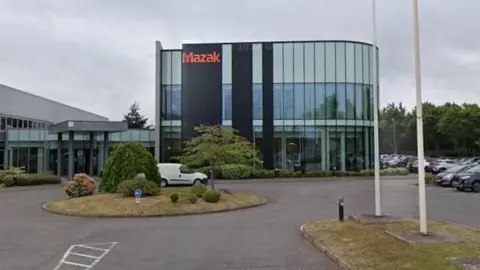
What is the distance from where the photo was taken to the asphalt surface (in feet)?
34.6

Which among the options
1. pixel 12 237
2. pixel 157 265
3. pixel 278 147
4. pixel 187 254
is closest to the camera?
pixel 157 265

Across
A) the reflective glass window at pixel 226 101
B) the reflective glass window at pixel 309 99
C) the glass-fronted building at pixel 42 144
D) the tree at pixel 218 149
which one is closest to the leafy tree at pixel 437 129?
the reflective glass window at pixel 309 99

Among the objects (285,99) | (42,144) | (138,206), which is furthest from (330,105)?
(138,206)

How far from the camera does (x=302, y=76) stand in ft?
160

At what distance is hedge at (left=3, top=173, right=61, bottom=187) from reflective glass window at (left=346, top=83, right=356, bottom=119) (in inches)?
1069

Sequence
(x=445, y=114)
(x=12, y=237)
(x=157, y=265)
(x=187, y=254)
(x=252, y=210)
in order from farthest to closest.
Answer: (x=445, y=114) < (x=252, y=210) < (x=12, y=237) < (x=187, y=254) < (x=157, y=265)

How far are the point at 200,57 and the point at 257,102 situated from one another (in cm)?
707

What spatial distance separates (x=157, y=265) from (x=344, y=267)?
12.2ft

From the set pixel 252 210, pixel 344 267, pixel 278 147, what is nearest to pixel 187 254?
pixel 344 267

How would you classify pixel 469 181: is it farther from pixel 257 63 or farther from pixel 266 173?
pixel 257 63

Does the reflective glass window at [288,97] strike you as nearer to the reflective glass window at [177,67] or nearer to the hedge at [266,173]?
the hedge at [266,173]

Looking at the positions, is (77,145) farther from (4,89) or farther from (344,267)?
(344,267)

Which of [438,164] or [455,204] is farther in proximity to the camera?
[438,164]

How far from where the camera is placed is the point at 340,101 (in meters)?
48.6
